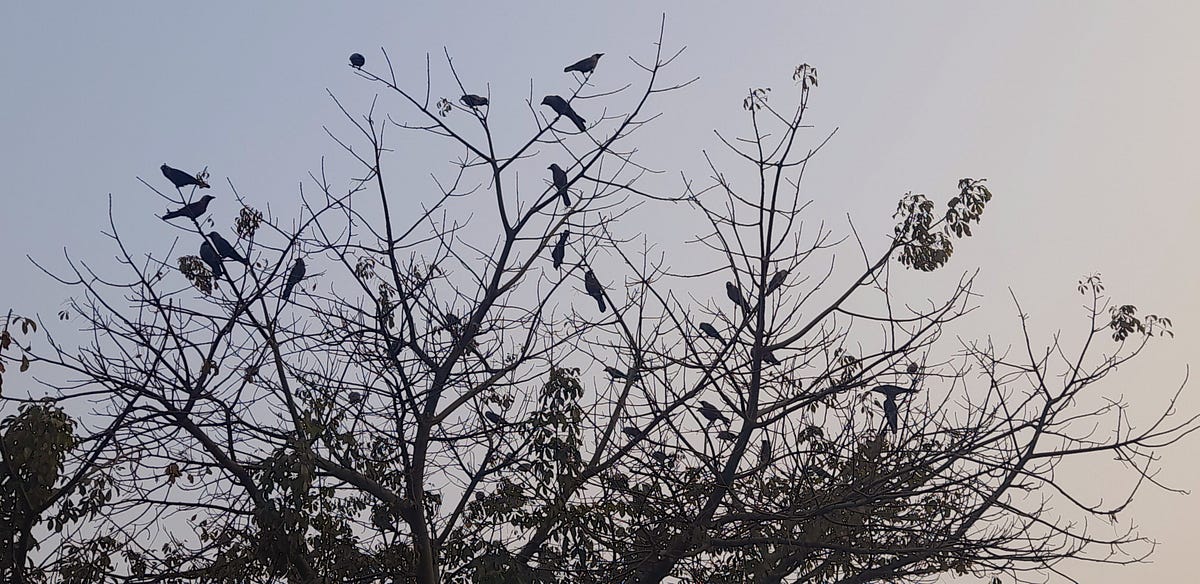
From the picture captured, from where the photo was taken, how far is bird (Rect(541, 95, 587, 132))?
7.14 m

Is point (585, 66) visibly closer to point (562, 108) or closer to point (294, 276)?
point (562, 108)

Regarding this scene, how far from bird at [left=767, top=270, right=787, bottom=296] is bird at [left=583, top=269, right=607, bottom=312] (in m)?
1.03

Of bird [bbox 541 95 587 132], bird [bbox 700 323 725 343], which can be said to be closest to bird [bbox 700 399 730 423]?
bird [bbox 700 323 725 343]

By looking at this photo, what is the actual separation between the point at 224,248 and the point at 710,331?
279cm

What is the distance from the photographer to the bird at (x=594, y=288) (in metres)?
6.96

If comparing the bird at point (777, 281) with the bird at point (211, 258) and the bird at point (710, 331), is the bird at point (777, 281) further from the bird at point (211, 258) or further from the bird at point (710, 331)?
the bird at point (211, 258)

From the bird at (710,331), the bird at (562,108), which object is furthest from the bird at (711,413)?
the bird at (562,108)

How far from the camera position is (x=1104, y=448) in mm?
6309

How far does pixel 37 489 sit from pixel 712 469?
3.63 meters

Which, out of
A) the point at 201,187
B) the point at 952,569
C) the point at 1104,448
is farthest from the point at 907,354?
the point at 201,187

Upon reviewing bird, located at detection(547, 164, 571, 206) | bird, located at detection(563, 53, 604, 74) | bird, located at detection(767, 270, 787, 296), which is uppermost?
bird, located at detection(563, 53, 604, 74)

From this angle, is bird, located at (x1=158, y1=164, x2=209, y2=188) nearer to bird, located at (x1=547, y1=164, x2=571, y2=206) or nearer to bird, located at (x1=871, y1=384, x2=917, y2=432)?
bird, located at (x1=547, y1=164, x2=571, y2=206)

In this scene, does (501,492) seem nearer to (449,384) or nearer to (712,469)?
(449,384)

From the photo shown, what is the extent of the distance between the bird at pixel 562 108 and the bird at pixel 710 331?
4.98 ft
